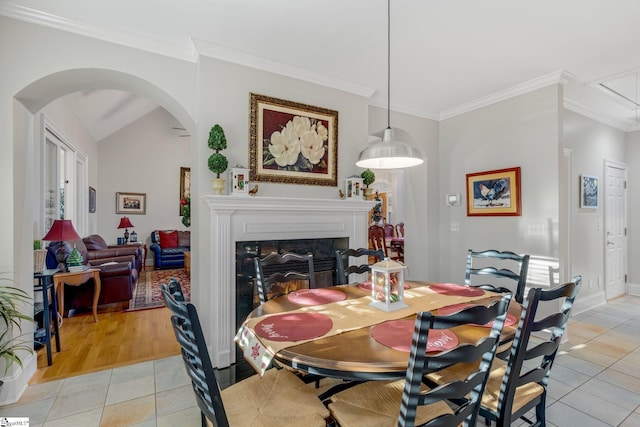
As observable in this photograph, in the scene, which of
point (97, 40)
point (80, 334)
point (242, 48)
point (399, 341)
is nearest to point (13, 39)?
point (97, 40)

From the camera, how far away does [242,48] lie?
2.80 meters

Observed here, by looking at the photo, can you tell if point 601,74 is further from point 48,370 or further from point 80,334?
point 80,334

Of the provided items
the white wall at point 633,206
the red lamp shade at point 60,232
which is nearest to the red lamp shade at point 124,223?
the red lamp shade at point 60,232

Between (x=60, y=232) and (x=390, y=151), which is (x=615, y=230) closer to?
(x=390, y=151)

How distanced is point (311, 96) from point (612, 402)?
3466 mm

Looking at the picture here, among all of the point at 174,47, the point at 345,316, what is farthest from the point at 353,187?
the point at 174,47

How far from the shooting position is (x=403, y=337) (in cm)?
136

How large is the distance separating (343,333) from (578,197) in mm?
4347

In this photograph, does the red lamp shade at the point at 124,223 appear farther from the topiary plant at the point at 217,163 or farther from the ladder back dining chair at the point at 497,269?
the ladder back dining chair at the point at 497,269

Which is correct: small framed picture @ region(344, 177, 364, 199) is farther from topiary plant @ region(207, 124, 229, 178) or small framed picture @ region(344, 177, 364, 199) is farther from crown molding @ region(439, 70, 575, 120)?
crown molding @ region(439, 70, 575, 120)

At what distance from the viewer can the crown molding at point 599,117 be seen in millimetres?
3902

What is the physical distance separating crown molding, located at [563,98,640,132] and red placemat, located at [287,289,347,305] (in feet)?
12.6

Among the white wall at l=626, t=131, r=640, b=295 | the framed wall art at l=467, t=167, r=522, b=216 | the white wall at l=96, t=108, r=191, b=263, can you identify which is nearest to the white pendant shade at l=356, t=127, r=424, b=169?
the framed wall art at l=467, t=167, r=522, b=216

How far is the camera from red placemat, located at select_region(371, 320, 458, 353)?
127 cm
